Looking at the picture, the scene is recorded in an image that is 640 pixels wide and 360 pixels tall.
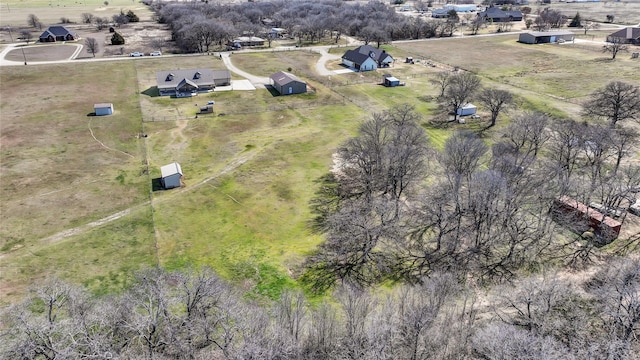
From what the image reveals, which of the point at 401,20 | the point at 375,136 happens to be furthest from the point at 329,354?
the point at 401,20

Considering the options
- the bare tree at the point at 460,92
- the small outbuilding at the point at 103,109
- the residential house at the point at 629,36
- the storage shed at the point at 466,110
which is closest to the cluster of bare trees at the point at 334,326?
the bare tree at the point at 460,92

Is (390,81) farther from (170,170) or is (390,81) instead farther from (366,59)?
(170,170)

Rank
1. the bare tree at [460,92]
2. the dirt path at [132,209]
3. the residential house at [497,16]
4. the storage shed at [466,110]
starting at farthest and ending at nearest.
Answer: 1. the residential house at [497,16]
2. the storage shed at [466,110]
3. the bare tree at [460,92]
4. the dirt path at [132,209]

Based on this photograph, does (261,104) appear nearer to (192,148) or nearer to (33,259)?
(192,148)

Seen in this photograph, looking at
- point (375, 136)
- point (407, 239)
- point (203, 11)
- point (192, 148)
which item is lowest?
point (407, 239)

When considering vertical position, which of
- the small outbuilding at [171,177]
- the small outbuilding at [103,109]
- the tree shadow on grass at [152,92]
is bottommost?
the small outbuilding at [171,177]

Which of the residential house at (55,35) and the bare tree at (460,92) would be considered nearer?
the bare tree at (460,92)

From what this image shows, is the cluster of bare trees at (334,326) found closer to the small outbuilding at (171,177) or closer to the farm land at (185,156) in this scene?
the farm land at (185,156)

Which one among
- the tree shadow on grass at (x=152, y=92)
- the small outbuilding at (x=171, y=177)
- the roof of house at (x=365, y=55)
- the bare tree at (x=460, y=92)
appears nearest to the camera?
the small outbuilding at (x=171, y=177)
